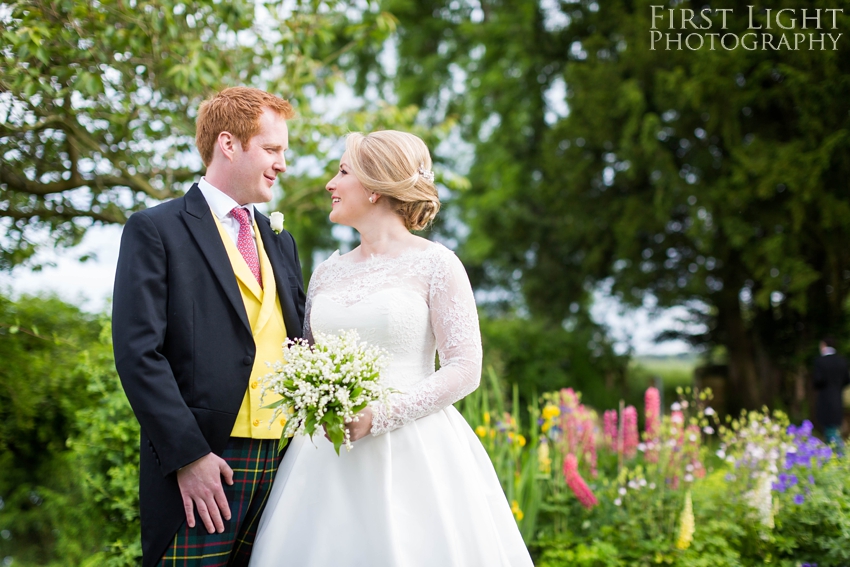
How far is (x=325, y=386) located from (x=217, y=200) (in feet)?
3.04

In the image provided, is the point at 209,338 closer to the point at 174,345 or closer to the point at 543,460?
the point at 174,345

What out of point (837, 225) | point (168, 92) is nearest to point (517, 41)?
point (837, 225)

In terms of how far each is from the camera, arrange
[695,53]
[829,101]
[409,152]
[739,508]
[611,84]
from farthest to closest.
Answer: [611,84] < [695,53] < [829,101] < [739,508] < [409,152]

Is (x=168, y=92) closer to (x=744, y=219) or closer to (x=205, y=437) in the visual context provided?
(x=205, y=437)

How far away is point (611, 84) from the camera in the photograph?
11.2 metres

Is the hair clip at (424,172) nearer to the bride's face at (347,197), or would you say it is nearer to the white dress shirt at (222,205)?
the bride's face at (347,197)

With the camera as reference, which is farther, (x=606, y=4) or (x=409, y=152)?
(x=606, y=4)

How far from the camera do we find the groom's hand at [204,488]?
2.19 m

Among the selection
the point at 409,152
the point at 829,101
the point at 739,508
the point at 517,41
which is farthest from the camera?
the point at 517,41

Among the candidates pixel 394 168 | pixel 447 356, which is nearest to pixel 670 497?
pixel 447 356

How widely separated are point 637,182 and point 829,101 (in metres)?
3.14

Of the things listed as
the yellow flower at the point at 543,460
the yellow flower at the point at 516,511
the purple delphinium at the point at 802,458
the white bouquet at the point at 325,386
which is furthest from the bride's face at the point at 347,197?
the purple delphinium at the point at 802,458

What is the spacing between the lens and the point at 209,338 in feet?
7.52

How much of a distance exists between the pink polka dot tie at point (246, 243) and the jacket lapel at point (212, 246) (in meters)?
0.13
